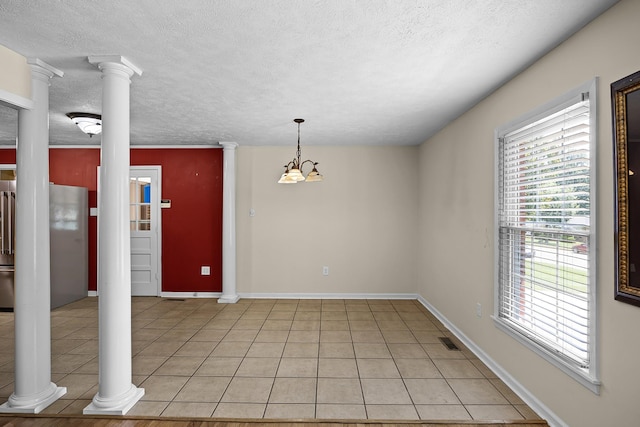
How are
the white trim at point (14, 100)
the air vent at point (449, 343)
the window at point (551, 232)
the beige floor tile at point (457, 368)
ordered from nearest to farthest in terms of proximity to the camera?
the window at point (551, 232), the white trim at point (14, 100), the beige floor tile at point (457, 368), the air vent at point (449, 343)

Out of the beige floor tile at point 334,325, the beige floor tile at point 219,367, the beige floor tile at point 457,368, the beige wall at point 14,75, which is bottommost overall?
the beige floor tile at point 219,367

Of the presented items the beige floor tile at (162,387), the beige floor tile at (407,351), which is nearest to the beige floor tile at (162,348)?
the beige floor tile at (162,387)

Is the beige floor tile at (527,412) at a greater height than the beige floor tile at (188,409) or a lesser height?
greater

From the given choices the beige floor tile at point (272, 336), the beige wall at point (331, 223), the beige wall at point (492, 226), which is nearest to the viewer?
the beige wall at point (492, 226)

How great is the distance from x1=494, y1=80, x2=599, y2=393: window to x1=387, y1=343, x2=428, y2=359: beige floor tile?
Result: 2.82 feet

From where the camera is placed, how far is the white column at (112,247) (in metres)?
2.43

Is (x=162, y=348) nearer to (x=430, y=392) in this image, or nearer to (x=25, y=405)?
(x=25, y=405)

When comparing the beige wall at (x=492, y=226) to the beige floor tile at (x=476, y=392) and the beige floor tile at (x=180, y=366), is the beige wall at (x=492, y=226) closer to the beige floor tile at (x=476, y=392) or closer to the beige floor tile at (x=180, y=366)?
the beige floor tile at (x=476, y=392)

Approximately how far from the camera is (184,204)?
225 inches

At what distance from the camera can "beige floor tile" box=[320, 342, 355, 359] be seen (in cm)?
345

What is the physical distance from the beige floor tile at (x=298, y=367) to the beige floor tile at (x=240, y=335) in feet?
2.46

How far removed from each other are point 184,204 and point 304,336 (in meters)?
3.12

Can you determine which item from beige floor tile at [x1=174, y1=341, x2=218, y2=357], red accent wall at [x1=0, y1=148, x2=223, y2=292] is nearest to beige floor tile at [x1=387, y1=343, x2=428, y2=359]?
beige floor tile at [x1=174, y1=341, x2=218, y2=357]

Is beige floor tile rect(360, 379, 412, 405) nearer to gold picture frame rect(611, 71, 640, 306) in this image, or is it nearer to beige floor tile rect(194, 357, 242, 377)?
→ beige floor tile rect(194, 357, 242, 377)
